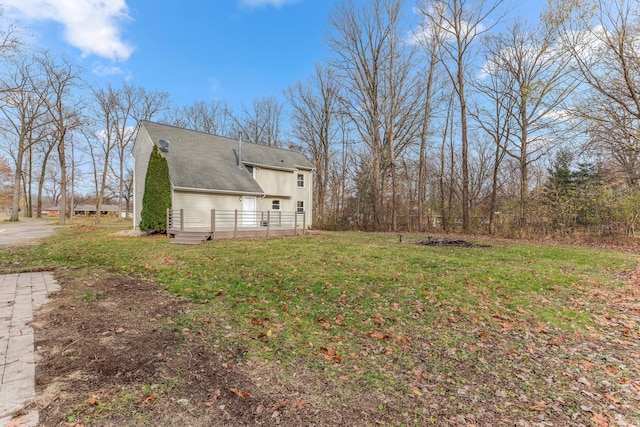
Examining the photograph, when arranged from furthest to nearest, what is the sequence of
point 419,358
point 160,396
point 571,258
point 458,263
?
point 571,258, point 458,263, point 419,358, point 160,396

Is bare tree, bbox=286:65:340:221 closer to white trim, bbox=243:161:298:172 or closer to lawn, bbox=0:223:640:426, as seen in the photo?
white trim, bbox=243:161:298:172

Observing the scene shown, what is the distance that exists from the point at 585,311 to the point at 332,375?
471 centimetres

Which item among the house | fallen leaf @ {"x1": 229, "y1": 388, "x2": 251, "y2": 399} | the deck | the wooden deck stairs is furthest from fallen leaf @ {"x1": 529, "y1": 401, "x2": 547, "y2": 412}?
the house

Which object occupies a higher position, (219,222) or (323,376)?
(219,222)

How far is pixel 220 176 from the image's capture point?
1636 centimetres

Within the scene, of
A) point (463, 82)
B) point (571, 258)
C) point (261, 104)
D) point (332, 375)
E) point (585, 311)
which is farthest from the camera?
point (261, 104)

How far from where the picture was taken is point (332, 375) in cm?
296

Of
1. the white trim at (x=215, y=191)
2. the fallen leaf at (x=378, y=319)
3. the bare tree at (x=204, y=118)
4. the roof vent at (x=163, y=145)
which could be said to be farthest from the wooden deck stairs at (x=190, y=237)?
the bare tree at (x=204, y=118)

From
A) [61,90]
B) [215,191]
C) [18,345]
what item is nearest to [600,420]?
[18,345]

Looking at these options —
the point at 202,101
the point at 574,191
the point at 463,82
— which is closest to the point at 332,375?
the point at 574,191

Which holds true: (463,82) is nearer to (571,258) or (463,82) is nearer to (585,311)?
(571,258)

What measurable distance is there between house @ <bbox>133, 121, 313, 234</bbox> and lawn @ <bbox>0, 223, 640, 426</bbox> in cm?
718

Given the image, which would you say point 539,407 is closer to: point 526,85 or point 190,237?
point 190,237

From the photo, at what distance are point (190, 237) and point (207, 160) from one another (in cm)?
644
